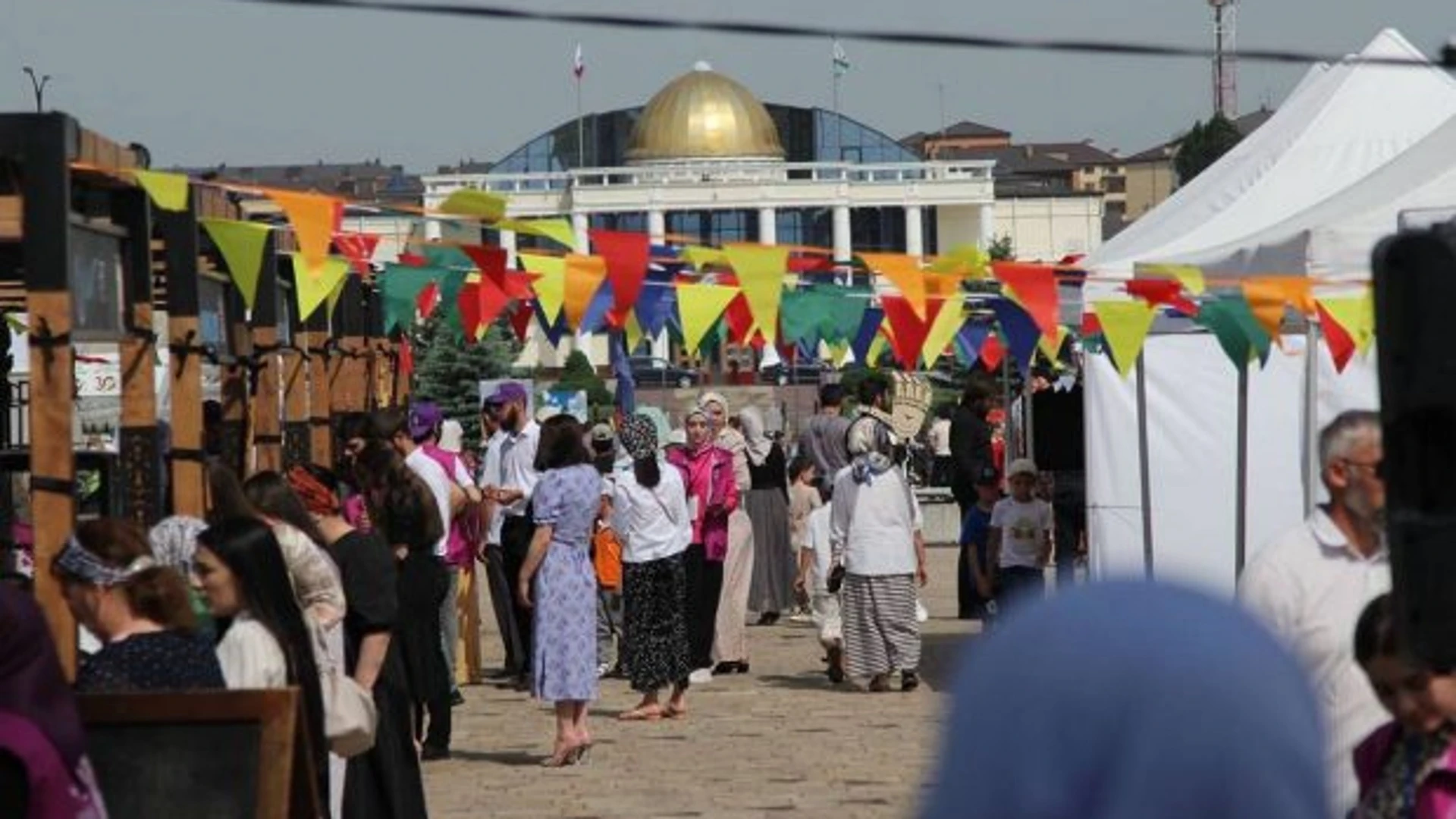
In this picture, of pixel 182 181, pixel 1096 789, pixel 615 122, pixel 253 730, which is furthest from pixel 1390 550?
pixel 615 122

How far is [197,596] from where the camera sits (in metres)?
9.36

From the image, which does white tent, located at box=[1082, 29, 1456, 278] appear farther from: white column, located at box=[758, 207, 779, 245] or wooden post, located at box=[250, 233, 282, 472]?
white column, located at box=[758, 207, 779, 245]

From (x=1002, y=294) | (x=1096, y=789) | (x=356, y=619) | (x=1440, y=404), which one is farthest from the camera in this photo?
(x=1002, y=294)

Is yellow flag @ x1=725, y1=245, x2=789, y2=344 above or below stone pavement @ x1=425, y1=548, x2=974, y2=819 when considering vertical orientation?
above

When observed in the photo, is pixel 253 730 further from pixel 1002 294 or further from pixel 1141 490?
pixel 1141 490

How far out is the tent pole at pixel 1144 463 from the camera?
1812cm

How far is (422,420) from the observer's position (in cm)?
1780

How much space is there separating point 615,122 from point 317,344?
155 meters

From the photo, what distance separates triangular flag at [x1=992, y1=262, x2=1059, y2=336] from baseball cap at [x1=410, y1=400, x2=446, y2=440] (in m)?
3.93

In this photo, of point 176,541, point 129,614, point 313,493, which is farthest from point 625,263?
point 129,614

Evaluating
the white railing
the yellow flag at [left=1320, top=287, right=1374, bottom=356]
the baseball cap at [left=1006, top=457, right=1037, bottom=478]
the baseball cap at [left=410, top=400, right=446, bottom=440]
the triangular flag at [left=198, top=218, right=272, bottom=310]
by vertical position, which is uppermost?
the white railing

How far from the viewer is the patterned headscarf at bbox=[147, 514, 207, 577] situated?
9.38 m

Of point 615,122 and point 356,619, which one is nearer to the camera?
point 356,619

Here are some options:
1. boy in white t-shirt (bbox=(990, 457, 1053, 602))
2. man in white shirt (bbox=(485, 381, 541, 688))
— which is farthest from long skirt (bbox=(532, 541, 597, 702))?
boy in white t-shirt (bbox=(990, 457, 1053, 602))
